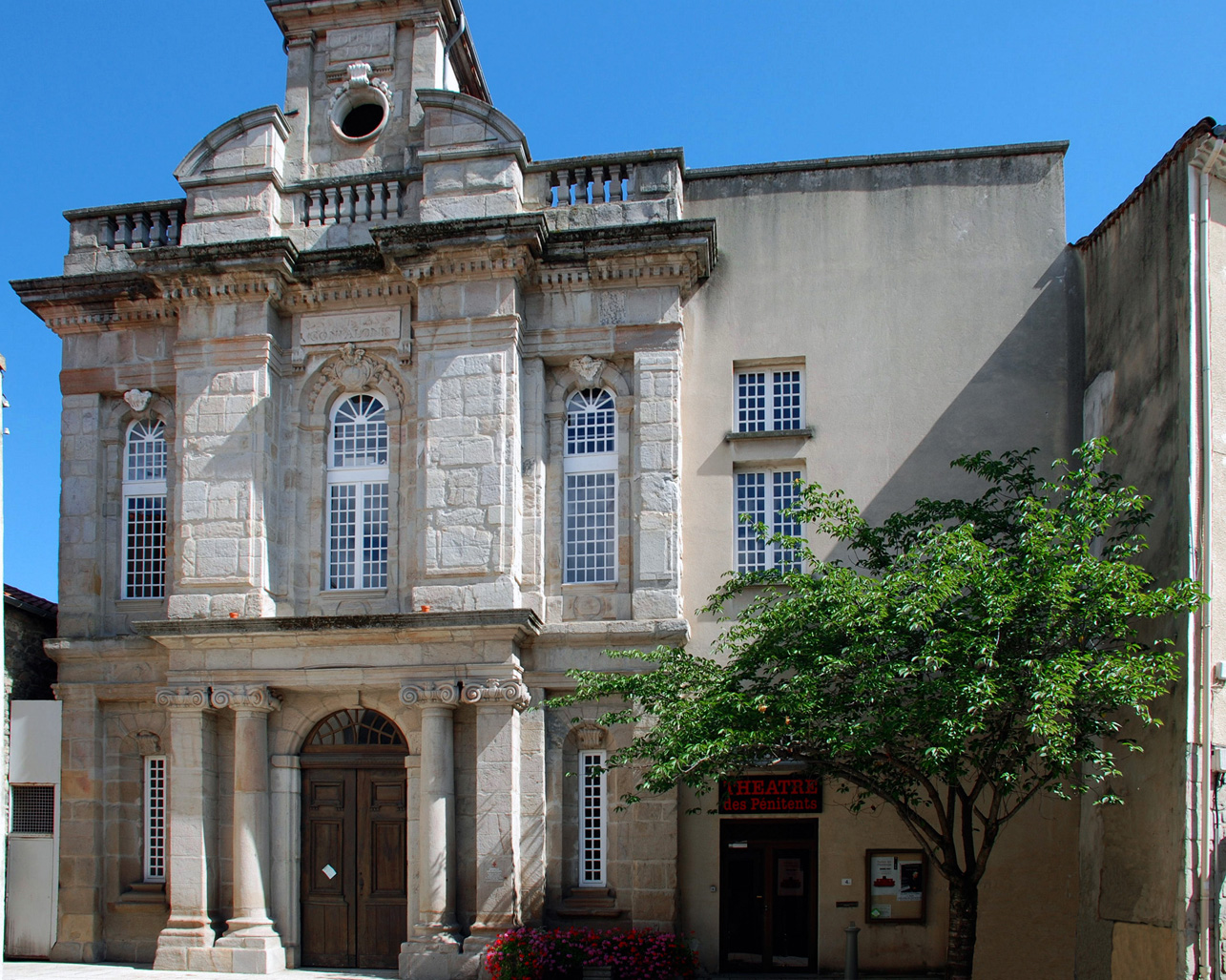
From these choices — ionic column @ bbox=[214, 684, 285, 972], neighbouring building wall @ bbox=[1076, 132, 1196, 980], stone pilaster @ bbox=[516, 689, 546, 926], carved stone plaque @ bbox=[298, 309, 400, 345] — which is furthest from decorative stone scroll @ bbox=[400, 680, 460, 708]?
neighbouring building wall @ bbox=[1076, 132, 1196, 980]

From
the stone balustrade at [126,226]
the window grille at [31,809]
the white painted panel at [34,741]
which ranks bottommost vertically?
the window grille at [31,809]

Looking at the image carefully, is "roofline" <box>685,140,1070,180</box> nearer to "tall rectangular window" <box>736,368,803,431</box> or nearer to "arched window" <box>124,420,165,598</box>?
"tall rectangular window" <box>736,368,803,431</box>

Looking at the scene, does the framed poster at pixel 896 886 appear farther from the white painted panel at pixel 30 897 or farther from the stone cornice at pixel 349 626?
the white painted panel at pixel 30 897

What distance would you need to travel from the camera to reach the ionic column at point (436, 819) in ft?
59.2

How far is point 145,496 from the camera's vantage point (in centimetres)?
2095

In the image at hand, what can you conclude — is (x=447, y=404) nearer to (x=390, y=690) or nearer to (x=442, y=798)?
(x=390, y=690)

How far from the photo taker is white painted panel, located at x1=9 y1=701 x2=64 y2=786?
66.1ft

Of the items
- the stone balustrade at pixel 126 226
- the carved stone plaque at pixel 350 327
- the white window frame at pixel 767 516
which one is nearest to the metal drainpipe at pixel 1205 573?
the white window frame at pixel 767 516

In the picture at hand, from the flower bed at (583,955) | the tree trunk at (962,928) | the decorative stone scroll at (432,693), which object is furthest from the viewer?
the decorative stone scroll at (432,693)

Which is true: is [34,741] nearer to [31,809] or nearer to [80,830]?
[31,809]

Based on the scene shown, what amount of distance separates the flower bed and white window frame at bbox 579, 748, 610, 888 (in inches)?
49.6

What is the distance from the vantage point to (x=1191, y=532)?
1520 centimetres

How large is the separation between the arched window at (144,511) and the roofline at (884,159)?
8.84 metres

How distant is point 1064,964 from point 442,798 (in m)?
8.08
